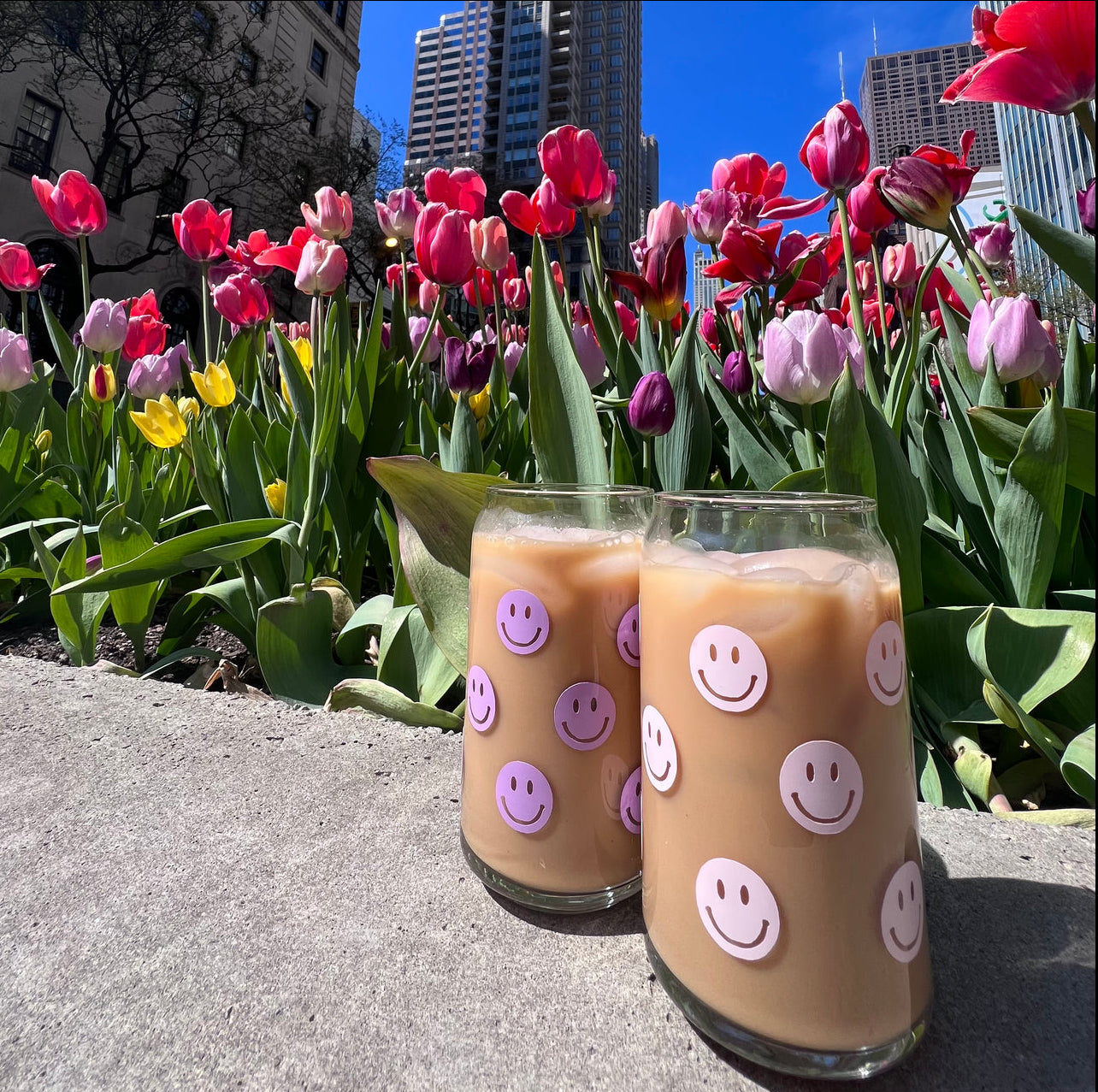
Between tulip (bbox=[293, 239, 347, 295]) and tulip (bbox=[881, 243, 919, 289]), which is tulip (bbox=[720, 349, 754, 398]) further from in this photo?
tulip (bbox=[293, 239, 347, 295])

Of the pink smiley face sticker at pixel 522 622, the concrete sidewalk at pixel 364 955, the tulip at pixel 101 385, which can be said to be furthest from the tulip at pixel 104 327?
the pink smiley face sticker at pixel 522 622

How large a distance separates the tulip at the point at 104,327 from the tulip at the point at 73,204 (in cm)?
13

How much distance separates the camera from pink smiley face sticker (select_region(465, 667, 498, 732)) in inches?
13.2

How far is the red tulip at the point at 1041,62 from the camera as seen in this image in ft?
1.04

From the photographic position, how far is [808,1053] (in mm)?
227

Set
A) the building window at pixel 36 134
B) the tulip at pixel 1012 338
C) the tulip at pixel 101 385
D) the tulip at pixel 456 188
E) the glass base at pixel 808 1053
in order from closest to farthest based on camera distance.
Result: the glass base at pixel 808 1053, the tulip at pixel 1012 338, the tulip at pixel 456 188, the tulip at pixel 101 385, the building window at pixel 36 134

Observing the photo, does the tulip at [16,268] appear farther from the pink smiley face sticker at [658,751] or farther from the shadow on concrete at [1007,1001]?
the shadow on concrete at [1007,1001]

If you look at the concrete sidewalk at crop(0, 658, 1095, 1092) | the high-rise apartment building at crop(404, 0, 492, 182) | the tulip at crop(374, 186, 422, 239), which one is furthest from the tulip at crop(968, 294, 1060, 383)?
the high-rise apartment building at crop(404, 0, 492, 182)

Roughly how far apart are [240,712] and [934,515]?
654 millimetres

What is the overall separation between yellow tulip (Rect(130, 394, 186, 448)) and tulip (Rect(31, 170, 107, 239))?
0.59 metres

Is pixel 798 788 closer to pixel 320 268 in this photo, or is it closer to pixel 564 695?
pixel 564 695

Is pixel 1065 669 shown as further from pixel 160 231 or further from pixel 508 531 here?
pixel 160 231

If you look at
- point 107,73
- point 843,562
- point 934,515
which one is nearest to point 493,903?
point 843,562

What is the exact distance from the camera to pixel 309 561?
795 millimetres
